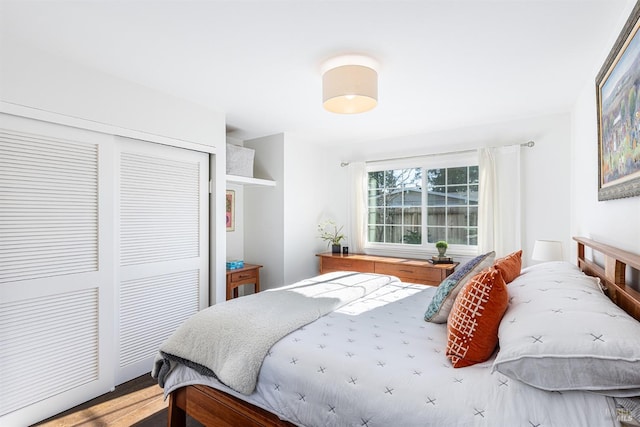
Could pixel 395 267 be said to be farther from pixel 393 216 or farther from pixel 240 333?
pixel 240 333

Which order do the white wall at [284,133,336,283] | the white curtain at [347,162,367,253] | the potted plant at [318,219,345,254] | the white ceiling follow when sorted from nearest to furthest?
the white ceiling, the white wall at [284,133,336,283], the white curtain at [347,162,367,253], the potted plant at [318,219,345,254]

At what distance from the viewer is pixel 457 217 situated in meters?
4.02

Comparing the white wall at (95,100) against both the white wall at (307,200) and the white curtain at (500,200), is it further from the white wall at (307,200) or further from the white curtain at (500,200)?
the white curtain at (500,200)

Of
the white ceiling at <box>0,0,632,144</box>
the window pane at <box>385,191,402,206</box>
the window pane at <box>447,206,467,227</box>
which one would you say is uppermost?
the white ceiling at <box>0,0,632,144</box>

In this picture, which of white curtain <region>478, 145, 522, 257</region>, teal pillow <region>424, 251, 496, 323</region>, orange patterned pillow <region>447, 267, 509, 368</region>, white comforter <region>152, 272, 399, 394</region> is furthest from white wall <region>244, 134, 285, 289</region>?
orange patterned pillow <region>447, 267, 509, 368</region>

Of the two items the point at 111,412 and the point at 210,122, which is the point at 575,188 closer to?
the point at 210,122

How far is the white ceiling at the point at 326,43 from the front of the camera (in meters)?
1.69

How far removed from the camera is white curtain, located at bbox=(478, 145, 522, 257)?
3535 mm

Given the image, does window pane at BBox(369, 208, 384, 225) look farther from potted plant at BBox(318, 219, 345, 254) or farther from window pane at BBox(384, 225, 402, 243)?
potted plant at BBox(318, 219, 345, 254)

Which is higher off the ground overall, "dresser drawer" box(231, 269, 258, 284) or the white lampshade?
the white lampshade

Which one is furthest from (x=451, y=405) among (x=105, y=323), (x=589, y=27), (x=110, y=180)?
(x=110, y=180)

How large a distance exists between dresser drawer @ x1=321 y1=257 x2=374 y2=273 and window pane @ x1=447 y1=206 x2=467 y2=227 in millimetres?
1137

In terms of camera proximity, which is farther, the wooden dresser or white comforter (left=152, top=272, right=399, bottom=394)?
the wooden dresser

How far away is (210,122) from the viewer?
10.6 ft
